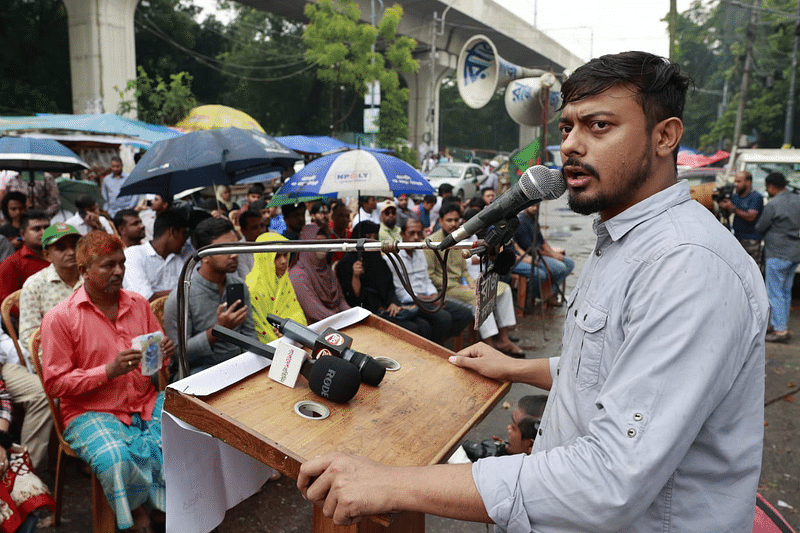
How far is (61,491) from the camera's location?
3.30 m

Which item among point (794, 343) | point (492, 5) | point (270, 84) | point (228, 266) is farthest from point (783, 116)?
point (228, 266)

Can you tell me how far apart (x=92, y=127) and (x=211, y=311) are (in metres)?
8.84

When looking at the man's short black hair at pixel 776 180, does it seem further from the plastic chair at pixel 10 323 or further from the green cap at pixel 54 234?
the plastic chair at pixel 10 323

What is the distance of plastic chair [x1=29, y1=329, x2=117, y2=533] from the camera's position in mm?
2932

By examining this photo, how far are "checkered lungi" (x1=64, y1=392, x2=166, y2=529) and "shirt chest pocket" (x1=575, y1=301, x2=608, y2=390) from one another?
238cm

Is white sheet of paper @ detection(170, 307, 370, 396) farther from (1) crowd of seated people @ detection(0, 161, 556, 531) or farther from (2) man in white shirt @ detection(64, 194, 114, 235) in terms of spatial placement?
(2) man in white shirt @ detection(64, 194, 114, 235)

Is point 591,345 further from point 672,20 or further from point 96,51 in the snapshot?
point 672,20

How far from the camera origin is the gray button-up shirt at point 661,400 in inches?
41.1

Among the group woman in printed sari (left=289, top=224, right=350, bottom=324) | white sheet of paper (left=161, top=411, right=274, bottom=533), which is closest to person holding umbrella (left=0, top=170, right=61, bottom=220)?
woman in printed sari (left=289, top=224, right=350, bottom=324)

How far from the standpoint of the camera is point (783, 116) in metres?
32.8

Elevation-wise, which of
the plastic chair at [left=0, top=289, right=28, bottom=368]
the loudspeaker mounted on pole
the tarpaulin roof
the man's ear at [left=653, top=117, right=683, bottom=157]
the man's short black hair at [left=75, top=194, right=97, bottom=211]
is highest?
the loudspeaker mounted on pole

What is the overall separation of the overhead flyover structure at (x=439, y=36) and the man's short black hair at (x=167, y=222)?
2136cm

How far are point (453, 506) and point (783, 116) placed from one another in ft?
128

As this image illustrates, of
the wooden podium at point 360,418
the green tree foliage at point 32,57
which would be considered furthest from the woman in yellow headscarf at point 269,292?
the green tree foliage at point 32,57
